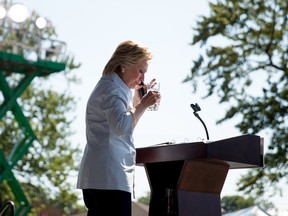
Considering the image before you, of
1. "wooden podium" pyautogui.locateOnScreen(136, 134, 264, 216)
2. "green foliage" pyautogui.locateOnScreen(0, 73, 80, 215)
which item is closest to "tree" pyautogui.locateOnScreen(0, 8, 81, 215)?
"green foliage" pyautogui.locateOnScreen(0, 73, 80, 215)

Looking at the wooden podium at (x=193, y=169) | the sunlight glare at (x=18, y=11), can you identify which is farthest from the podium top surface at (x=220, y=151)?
the sunlight glare at (x=18, y=11)

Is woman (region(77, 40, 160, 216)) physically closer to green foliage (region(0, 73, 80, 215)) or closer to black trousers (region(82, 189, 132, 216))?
black trousers (region(82, 189, 132, 216))

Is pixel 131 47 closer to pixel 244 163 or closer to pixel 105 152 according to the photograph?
pixel 105 152

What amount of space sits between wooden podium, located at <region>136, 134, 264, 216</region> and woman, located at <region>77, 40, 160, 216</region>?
0.26m

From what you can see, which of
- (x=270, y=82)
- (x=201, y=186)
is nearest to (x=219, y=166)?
(x=201, y=186)

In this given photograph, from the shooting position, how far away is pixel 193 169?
→ 142 inches

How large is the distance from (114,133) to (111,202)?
11.4 inches

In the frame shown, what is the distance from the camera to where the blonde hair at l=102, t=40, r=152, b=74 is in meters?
3.42

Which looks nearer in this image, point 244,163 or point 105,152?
point 105,152

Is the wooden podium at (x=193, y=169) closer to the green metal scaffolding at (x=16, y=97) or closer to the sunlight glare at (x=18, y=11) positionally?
the sunlight glare at (x=18, y=11)

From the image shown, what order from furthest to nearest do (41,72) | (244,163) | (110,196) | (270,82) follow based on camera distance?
(41,72) → (270,82) → (244,163) → (110,196)

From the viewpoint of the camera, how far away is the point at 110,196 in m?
3.31

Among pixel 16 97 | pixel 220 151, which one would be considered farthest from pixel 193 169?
pixel 16 97

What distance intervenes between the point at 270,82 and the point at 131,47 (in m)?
11.7
